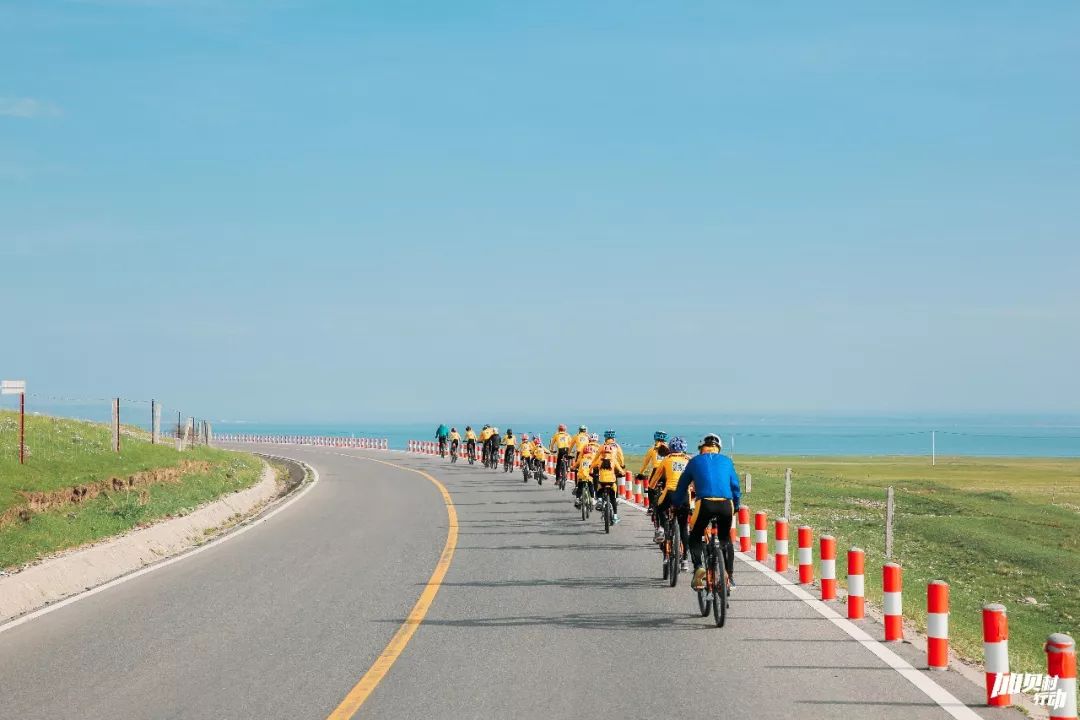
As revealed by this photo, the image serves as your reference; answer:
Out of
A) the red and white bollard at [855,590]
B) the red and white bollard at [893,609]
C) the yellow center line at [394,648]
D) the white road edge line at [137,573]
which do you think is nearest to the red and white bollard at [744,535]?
the yellow center line at [394,648]

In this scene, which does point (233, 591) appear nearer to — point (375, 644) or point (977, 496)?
point (375, 644)

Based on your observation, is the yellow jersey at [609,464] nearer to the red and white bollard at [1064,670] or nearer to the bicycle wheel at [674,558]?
the bicycle wheel at [674,558]

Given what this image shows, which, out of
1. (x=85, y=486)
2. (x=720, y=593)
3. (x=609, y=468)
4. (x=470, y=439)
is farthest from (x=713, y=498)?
(x=470, y=439)

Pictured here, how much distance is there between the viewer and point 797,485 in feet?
159

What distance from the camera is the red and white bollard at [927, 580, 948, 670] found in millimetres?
10070

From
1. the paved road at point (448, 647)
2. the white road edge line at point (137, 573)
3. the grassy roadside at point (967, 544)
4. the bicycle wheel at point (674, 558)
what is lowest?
the grassy roadside at point (967, 544)

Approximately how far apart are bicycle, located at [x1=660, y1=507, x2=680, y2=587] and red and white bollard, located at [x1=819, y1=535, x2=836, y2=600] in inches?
A: 75.7

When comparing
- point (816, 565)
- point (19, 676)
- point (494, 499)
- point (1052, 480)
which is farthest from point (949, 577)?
point (1052, 480)

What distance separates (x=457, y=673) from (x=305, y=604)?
14.8 feet

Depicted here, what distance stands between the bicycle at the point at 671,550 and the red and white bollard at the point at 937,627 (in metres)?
5.44

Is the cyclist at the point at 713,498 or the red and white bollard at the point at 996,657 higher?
the cyclist at the point at 713,498

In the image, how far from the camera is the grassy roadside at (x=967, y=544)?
1939 cm

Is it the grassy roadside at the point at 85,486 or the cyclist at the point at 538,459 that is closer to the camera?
the grassy roadside at the point at 85,486

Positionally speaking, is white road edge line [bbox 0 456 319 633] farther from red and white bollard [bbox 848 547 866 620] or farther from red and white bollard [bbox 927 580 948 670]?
red and white bollard [bbox 927 580 948 670]
